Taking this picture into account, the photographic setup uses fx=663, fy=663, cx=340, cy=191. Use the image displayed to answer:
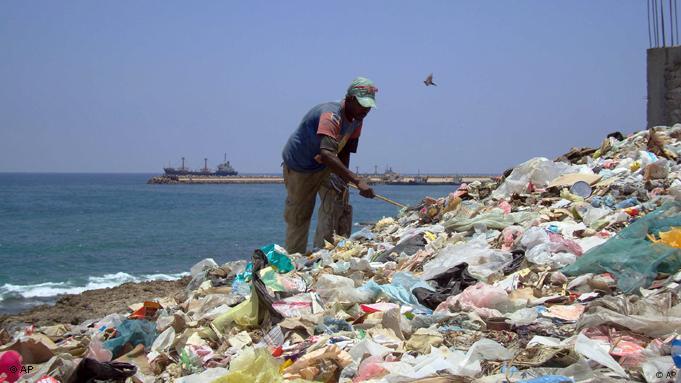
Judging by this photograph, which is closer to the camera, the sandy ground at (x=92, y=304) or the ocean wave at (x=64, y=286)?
the sandy ground at (x=92, y=304)

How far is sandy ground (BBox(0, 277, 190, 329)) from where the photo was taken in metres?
8.66

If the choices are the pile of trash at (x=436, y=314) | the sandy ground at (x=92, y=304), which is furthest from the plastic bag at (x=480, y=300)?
the sandy ground at (x=92, y=304)

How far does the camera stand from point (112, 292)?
10680mm

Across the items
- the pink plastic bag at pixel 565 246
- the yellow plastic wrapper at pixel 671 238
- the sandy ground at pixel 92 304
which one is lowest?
the sandy ground at pixel 92 304

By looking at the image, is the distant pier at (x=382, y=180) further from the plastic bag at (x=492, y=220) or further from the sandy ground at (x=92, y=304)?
the plastic bag at (x=492, y=220)

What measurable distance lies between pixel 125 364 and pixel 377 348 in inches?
46.3

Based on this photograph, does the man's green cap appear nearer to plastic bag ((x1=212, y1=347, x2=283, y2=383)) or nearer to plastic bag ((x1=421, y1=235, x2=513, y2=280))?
plastic bag ((x1=421, y1=235, x2=513, y2=280))

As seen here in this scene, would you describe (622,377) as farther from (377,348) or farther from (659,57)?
(659,57)

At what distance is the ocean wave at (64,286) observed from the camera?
1309 cm

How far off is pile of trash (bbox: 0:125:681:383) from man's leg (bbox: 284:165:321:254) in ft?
1.68

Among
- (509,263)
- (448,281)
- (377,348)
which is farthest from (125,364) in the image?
(509,263)

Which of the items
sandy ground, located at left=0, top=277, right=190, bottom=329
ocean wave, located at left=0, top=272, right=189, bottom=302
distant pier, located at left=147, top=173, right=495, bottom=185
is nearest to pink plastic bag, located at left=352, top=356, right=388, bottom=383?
sandy ground, located at left=0, top=277, right=190, bottom=329

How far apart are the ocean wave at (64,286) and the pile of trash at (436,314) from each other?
29.5 feet

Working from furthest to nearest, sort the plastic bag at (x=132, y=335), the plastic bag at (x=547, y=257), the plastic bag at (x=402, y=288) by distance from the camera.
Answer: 1. the plastic bag at (x=547, y=257)
2. the plastic bag at (x=402, y=288)
3. the plastic bag at (x=132, y=335)
